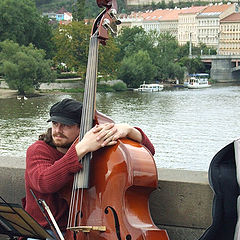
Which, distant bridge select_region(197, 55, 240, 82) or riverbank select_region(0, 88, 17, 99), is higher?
riverbank select_region(0, 88, 17, 99)

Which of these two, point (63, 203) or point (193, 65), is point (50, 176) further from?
point (193, 65)

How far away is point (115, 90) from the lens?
4412cm

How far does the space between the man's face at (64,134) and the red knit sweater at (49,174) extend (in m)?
0.03

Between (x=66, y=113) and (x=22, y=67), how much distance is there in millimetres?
35487

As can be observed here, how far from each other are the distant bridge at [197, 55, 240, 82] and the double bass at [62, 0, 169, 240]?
58.0 meters

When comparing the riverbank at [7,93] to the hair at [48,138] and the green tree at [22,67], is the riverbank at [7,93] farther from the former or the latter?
the hair at [48,138]

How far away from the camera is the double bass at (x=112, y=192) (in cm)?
195

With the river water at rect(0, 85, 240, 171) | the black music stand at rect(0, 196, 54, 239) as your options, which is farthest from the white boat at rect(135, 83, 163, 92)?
the black music stand at rect(0, 196, 54, 239)

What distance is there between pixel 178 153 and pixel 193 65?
4189 cm

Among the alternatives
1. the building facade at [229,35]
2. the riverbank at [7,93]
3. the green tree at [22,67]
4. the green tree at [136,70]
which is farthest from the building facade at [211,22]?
the riverbank at [7,93]

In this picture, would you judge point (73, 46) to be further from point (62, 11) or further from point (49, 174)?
point (62, 11)

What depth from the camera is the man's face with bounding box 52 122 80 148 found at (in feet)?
7.21

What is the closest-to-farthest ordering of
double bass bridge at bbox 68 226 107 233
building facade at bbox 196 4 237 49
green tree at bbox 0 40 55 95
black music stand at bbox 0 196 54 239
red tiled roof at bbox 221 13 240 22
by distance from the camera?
black music stand at bbox 0 196 54 239, double bass bridge at bbox 68 226 107 233, green tree at bbox 0 40 55 95, red tiled roof at bbox 221 13 240 22, building facade at bbox 196 4 237 49

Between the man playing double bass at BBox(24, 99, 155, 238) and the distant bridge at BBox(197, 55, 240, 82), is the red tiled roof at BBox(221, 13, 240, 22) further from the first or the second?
the man playing double bass at BBox(24, 99, 155, 238)
